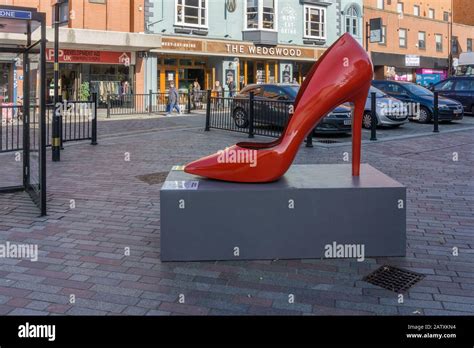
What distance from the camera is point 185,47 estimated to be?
1159 inches

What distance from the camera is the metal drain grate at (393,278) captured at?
4184 millimetres

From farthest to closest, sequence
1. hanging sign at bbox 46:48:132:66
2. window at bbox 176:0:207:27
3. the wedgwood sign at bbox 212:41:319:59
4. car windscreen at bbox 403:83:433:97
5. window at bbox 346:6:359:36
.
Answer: window at bbox 346:6:359:36
the wedgwood sign at bbox 212:41:319:59
window at bbox 176:0:207:27
hanging sign at bbox 46:48:132:66
car windscreen at bbox 403:83:433:97

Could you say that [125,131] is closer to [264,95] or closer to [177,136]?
[177,136]

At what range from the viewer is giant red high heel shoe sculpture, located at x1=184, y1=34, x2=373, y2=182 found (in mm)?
4918

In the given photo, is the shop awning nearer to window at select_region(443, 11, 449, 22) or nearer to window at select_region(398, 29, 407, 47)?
window at select_region(398, 29, 407, 47)

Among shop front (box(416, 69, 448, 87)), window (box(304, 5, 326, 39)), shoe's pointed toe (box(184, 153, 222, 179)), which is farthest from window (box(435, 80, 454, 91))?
shop front (box(416, 69, 448, 87))

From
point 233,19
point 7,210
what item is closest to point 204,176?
point 7,210

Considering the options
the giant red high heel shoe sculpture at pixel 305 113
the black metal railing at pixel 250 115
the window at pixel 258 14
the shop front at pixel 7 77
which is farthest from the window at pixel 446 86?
the shop front at pixel 7 77

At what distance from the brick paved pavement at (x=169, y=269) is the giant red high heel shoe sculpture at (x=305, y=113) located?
0.88m

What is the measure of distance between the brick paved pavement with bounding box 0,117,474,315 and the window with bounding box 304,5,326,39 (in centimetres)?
2896

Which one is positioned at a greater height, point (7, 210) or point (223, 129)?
point (223, 129)

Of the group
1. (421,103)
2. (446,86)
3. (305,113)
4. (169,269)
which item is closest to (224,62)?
(446,86)

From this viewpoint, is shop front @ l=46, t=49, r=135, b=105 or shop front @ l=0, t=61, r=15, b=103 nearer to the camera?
shop front @ l=0, t=61, r=15, b=103

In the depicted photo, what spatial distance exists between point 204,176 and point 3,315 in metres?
2.19
